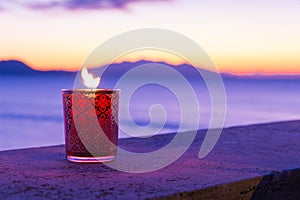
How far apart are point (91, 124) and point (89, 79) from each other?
0.12 m

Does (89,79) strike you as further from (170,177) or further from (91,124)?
(170,177)

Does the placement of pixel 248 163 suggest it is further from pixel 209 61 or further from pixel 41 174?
pixel 41 174

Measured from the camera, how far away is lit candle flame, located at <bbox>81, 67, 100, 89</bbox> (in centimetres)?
125

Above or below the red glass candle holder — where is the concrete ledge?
below

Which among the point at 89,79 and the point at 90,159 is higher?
the point at 89,79

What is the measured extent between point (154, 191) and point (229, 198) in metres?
0.17

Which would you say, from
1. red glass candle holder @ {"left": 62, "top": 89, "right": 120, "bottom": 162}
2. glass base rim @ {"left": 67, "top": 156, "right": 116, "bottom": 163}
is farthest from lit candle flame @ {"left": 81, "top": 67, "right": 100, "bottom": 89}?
glass base rim @ {"left": 67, "top": 156, "right": 116, "bottom": 163}

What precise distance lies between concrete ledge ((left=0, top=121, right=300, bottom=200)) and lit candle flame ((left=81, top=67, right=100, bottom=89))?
0.20 m

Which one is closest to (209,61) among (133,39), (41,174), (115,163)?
(133,39)

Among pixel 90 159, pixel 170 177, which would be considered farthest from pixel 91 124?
pixel 170 177

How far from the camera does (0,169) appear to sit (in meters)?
1.14

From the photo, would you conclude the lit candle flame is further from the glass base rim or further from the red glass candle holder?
the glass base rim

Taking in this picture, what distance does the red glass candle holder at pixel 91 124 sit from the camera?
47.3 inches

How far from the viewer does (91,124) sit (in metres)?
1.20
